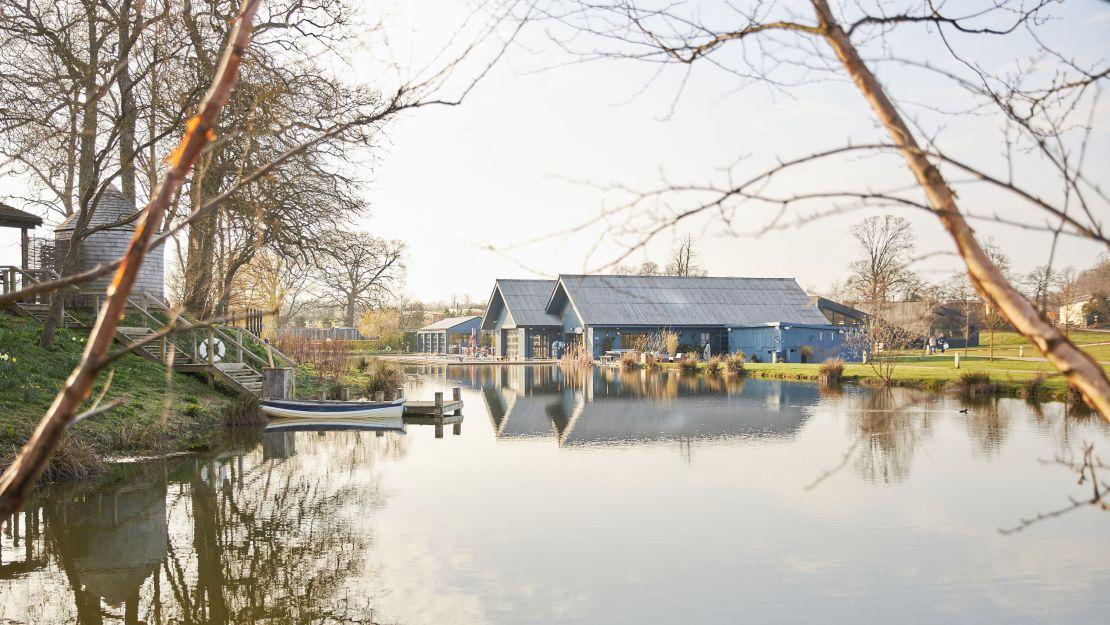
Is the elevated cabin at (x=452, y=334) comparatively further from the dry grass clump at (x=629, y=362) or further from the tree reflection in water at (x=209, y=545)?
the tree reflection in water at (x=209, y=545)

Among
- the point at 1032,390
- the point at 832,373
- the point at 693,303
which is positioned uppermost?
the point at 693,303

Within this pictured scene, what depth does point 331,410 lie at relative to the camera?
752 inches

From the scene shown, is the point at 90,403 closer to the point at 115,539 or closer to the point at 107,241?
the point at 115,539

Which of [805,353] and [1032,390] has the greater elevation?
[805,353]

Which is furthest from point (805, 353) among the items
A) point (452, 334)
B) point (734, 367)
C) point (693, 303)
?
point (452, 334)

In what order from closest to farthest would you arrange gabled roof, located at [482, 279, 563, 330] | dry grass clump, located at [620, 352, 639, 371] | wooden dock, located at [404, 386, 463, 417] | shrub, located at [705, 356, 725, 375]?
1. wooden dock, located at [404, 386, 463, 417]
2. shrub, located at [705, 356, 725, 375]
3. dry grass clump, located at [620, 352, 639, 371]
4. gabled roof, located at [482, 279, 563, 330]

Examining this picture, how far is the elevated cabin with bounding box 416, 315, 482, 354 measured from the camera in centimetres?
5966

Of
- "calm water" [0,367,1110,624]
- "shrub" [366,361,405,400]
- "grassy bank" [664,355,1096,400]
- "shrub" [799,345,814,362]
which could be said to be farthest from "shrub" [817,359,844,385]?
"shrub" [366,361,405,400]

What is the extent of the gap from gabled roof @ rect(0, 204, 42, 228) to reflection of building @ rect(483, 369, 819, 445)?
40.0 feet

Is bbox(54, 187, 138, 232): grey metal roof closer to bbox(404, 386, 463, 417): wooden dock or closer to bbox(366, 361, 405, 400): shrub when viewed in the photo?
bbox(366, 361, 405, 400): shrub

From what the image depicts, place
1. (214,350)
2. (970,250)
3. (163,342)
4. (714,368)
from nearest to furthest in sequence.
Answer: (970,250) < (163,342) < (214,350) < (714,368)

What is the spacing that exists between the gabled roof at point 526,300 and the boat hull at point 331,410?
30.3 m

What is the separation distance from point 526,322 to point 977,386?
29698 mm

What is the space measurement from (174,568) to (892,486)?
887cm
